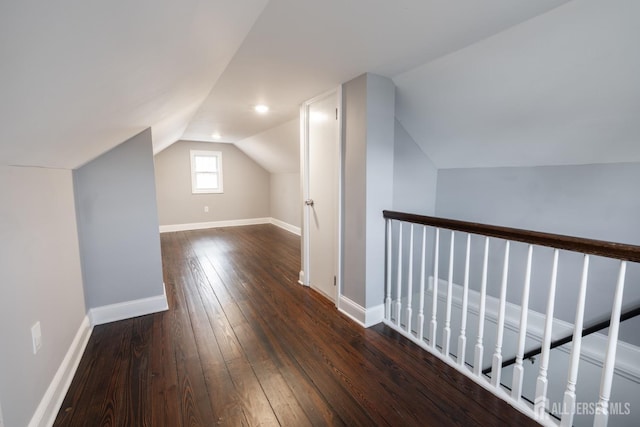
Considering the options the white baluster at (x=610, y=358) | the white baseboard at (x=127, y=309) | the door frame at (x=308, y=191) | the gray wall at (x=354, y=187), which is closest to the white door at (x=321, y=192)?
the door frame at (x=308, y=191)

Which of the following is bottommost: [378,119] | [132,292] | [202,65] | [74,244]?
[132,292]

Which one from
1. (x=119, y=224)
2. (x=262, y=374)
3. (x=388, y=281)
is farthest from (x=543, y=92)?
(x=119, y=224)

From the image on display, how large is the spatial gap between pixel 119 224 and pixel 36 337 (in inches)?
46.3

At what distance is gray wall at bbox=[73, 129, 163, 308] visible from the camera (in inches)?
88.0

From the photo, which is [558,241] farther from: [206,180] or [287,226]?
[206,180]

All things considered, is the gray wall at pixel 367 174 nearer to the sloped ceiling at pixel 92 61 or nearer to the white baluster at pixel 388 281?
the white baluster at pixel 388 281

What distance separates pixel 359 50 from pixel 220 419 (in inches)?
84.7

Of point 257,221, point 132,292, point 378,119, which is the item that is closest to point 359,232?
point 378,119

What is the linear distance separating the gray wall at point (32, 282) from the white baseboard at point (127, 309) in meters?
0.43

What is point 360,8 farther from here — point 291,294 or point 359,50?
point 291,294

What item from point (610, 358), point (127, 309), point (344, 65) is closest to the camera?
point (610, 358)

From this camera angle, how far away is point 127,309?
244 cm

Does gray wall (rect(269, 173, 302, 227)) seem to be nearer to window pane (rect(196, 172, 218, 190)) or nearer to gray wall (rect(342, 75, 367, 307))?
window pane (rect(196, 172, 218, 190))

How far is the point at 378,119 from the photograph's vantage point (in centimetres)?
216
